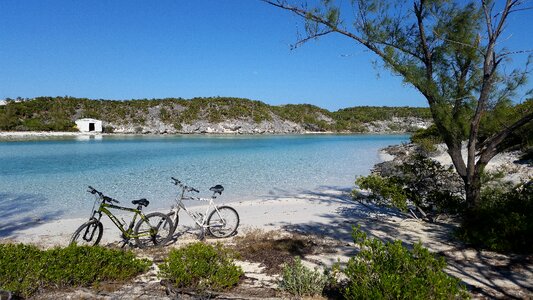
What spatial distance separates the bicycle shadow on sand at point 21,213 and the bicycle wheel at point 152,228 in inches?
126

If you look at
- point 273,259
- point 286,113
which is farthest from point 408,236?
point 286,113

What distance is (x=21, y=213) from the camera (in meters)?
9.49

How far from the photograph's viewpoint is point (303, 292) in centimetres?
411

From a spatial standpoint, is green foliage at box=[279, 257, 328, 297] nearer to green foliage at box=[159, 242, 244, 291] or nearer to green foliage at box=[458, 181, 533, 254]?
green foliage at box=[159, 242, 244, 291]

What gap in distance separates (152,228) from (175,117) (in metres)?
78.3

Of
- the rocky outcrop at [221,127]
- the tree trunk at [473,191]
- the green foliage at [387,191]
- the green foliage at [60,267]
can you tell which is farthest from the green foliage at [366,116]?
the green foliage at [60,267]

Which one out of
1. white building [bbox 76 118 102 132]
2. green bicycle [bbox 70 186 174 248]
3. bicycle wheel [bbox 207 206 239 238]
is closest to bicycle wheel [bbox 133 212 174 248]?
green bicycle [bbox 70 186 174 248]

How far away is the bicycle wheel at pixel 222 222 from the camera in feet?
22.5

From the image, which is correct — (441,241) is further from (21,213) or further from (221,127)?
(221,127)

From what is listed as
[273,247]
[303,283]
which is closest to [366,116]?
[273,247]

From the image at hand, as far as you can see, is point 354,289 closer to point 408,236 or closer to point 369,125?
point 408,236

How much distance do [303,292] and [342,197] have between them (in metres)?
8.02

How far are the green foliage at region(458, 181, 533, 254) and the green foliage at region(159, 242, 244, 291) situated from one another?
3.83 meters

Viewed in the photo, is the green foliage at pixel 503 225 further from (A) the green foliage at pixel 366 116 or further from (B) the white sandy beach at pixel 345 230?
(A) the green foliage at pixel 366 116
